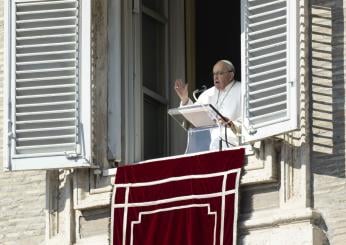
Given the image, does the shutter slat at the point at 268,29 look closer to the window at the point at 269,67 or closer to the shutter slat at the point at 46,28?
the window at the point at 269,67

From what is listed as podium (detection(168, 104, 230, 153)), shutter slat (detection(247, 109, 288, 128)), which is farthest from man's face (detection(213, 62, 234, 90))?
shutter slat (detection(247, 109, 288, 128))

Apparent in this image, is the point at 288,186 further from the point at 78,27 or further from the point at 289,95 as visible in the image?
the point at 78,27

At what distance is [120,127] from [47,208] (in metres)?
0.78

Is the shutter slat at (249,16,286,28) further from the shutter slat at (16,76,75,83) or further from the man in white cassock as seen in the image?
the shutter slat at (16,76,75,83)

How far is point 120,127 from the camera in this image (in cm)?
2381

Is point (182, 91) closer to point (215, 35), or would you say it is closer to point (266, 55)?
point (266, 55)

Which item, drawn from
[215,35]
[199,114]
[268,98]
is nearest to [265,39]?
[268,98]

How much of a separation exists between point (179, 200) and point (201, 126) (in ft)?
2.40

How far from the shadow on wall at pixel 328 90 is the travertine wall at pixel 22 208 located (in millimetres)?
2345

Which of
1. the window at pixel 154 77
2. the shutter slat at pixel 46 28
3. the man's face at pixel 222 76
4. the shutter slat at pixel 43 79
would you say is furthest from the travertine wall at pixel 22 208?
the man's face at pixel 222 76

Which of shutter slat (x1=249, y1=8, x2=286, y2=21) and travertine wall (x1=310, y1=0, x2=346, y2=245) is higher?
shutter slat (x1=249, y1=8, x2=286, y2=21)

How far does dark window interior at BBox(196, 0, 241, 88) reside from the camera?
25.4 m

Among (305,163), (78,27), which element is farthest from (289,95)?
(78,27)

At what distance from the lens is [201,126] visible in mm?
23578
